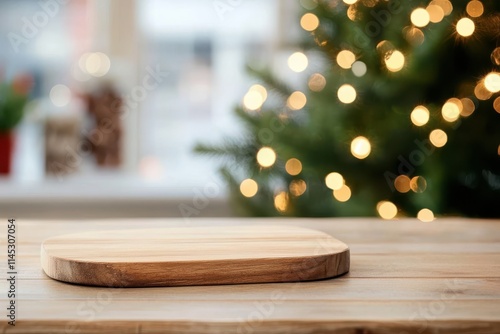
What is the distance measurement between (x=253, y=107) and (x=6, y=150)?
1117 mm

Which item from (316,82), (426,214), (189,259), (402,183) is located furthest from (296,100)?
(189,259)

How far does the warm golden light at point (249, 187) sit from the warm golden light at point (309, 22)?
0.43m

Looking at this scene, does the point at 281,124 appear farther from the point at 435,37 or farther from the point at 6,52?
the point at 6,52

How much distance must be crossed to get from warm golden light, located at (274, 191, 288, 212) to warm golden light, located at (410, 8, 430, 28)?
1.79 feet

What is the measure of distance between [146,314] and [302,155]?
0.99 meters

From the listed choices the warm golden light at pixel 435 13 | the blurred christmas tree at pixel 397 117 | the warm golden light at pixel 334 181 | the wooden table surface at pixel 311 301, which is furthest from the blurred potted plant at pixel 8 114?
the wooden table surface at pixel 311 301

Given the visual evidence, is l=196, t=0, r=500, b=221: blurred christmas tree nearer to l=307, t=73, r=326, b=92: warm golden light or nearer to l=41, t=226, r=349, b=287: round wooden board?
l=307, t=73, r=326, b=92: warm golden light

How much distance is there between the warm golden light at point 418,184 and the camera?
137 cm

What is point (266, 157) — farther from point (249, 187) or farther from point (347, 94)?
point (347, 94)

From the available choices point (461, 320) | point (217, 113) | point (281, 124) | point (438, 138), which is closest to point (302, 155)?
point (281, 124)

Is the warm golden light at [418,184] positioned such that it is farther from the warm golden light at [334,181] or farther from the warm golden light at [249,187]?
the warm golden light at [249,187]

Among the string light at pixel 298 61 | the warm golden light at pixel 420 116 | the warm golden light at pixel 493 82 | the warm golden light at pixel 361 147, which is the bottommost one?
the warm golden light at pixel 361 147

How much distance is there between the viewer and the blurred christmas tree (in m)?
1.32

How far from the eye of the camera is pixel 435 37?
49.6 inches
